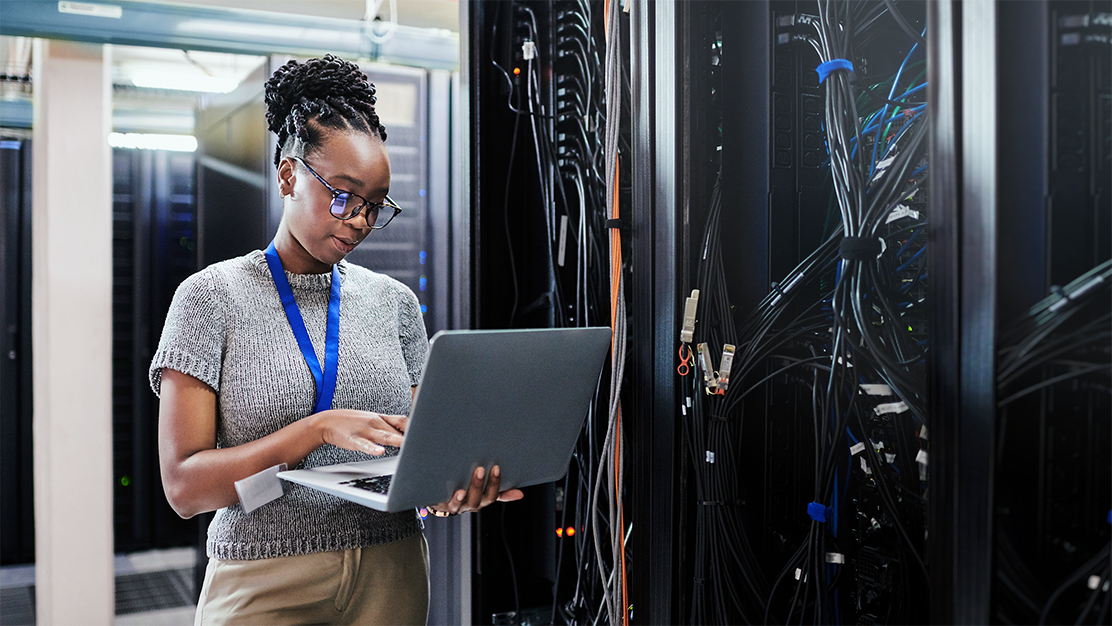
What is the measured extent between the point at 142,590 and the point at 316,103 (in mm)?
3068

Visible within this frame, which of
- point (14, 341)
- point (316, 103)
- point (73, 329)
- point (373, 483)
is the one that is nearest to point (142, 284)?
point (14, 341)

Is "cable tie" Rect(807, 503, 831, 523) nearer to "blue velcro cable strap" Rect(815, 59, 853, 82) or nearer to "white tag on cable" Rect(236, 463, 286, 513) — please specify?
"blue velcro cable strap" Rect(815, 59, 853, 82)

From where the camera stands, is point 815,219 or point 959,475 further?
point 815,219

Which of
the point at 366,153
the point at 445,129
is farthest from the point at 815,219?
the point at 445,129

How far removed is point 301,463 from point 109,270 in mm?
1910

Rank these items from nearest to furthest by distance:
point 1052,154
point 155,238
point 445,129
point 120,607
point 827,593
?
1. point 1052,154
2. point 827,593
3. point 445,129
4. point 120,607
5. point 155,238

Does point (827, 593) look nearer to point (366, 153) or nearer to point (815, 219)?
point (815, 219)

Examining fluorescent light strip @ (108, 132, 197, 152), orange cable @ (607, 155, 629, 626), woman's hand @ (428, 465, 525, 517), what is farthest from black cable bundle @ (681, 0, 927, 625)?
fluorescent light strip @ (108, 132, 197, 152)

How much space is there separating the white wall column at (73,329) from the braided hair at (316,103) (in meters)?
1.71

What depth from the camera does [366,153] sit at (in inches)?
52.7

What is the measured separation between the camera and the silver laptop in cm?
100

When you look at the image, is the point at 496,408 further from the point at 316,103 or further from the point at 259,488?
the point at 316,103

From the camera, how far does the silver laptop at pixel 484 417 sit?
100 cm

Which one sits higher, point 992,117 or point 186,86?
point 186,86
